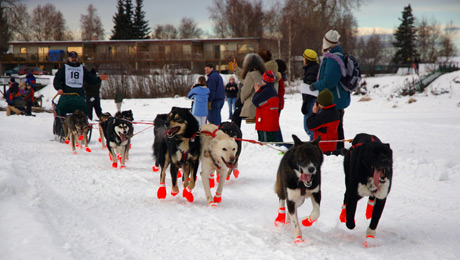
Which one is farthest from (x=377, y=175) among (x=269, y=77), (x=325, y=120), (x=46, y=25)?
(x=46, y=25)

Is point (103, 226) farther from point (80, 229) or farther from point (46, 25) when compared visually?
point (46, 25)

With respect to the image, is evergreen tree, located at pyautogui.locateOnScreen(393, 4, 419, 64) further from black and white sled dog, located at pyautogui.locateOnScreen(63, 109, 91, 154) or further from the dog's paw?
the dog's paw

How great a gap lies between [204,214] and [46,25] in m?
68.9

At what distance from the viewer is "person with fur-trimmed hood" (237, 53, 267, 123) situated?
7.16 meters

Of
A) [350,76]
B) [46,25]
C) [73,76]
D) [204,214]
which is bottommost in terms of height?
[204,214]

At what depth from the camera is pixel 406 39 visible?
47.6m

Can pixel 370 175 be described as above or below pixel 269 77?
below

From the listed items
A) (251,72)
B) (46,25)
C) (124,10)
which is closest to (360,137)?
(251,72)

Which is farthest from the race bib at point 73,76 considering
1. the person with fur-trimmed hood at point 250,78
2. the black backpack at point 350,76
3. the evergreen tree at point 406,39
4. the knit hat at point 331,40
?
the evergreen tree at point 406,39

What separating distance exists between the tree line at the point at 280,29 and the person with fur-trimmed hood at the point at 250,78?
26005 mm

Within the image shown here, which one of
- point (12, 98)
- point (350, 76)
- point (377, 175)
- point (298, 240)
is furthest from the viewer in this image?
point (12, 98)

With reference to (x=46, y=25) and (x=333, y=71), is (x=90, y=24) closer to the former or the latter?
(x=46, y=25)

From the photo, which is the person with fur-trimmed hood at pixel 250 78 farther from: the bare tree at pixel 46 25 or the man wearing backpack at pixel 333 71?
the bare tree at pixel 46 25

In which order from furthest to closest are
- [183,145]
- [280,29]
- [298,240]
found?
[280,29] → [183,145] → [298,240]
